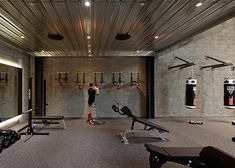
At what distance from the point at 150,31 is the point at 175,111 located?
571 cm

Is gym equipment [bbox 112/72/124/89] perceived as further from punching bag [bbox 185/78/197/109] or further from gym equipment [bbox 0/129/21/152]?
gym equipment [bbox 0/129/21/152]

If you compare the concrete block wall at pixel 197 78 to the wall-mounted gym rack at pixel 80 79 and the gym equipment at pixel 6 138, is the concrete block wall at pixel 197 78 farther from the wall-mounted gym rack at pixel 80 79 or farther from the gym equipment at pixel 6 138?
the gym equipment at pixel 6 138

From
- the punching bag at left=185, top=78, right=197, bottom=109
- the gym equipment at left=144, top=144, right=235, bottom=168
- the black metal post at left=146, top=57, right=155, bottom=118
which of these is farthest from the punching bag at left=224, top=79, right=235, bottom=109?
the gym equipment at left=144, top=144, right=235, bottom=168

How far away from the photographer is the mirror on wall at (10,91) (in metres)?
7.92

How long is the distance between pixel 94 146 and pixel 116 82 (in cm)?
552

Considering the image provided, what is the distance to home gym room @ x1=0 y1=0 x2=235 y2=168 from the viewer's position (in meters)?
4.37

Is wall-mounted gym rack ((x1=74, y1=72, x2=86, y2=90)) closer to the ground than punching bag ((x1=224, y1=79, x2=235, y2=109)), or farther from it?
farther from it

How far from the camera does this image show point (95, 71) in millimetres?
10984

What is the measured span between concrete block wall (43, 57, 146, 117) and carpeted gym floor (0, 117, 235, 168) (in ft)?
9.37

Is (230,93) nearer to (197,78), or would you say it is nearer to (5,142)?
(197,78)

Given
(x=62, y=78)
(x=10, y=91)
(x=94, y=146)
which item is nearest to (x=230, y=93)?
(x=94, y=146)

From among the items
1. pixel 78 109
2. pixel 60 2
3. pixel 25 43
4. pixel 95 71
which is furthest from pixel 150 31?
pixel 78 109

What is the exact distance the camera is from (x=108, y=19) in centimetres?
508

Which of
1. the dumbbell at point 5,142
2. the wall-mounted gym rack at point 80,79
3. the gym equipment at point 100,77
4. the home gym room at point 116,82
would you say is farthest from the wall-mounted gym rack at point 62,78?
the dumbbell at point 5,142
